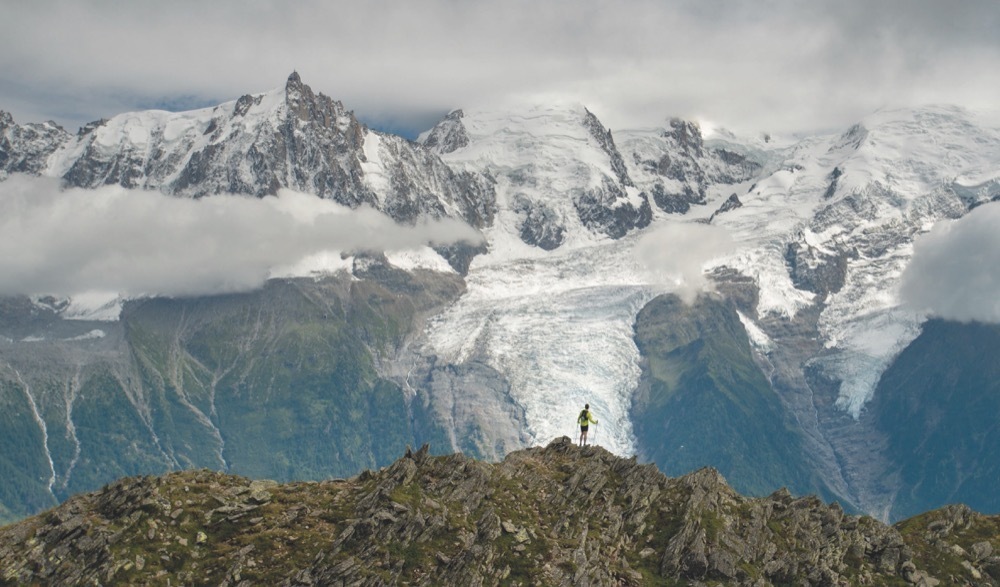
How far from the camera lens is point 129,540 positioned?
4318 inches

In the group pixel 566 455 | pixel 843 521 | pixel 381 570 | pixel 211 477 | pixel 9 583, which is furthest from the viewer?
pixel 566 455

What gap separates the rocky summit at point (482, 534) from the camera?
108812 mm

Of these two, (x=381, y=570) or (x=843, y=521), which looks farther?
(x=843, y=521)

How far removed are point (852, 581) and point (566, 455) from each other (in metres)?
38.9

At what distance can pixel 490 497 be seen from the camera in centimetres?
12875

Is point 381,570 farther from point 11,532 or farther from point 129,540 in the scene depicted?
point 11,532

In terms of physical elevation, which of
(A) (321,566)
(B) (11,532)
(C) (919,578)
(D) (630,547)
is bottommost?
(C) (919,578)

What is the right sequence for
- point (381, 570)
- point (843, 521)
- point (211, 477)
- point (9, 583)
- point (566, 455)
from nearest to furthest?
point (9, 583)
point (381, 570)
point (211, 477)
point (843, 521)
point (566, 455)

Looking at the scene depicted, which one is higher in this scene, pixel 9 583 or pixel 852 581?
pixel 9 583

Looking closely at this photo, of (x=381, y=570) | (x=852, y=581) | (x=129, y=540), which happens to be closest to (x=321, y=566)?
(x=381, y=570)

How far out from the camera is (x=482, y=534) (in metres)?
121

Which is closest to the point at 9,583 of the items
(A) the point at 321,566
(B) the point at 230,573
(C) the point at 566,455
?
(B) the point at 230,573

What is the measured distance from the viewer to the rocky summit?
357 feet

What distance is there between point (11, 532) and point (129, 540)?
10.5 metres
